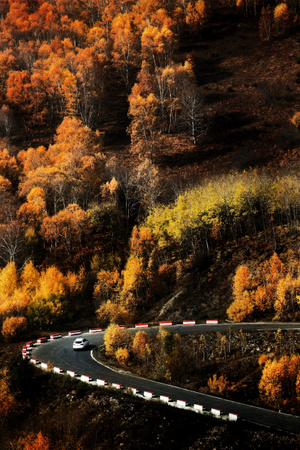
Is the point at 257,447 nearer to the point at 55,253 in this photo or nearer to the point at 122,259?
the point at 122,259

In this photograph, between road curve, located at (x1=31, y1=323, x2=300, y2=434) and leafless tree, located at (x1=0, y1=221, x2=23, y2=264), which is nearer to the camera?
road curve, located at (x1=31, y1=323, x2=300, y2=434)

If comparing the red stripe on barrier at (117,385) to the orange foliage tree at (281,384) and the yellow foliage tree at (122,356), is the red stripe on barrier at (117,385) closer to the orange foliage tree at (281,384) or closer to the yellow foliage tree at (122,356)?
the yellow foliage tree at (122,356)

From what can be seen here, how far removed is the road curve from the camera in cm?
2338

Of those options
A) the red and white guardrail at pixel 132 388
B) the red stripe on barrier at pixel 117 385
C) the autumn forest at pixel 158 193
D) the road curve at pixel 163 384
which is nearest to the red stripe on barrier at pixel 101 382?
the red and white guardrail at pixel 132 388

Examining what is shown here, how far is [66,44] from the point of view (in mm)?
121812

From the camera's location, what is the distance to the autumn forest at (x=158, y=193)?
4097 centimetres

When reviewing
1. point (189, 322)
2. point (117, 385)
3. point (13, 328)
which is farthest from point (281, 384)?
point (13, 328)

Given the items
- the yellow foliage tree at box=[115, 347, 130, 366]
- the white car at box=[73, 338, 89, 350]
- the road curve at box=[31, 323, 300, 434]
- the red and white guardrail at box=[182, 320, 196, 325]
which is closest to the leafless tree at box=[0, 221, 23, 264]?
the road curve at box=[31, 323, 300, 434]

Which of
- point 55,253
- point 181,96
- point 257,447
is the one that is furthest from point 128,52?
point 257,447

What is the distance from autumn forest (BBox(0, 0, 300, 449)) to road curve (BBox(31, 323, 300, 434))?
4.59 ft

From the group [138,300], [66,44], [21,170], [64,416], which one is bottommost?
[64,416]

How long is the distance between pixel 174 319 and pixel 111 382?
15118 mm

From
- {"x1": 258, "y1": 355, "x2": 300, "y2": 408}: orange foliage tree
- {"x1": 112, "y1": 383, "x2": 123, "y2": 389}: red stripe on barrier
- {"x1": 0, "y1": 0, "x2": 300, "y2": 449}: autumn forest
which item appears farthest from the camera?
{"x1": 0, "y1": 0, "x2": 300, "y2": 449}: autumn forest

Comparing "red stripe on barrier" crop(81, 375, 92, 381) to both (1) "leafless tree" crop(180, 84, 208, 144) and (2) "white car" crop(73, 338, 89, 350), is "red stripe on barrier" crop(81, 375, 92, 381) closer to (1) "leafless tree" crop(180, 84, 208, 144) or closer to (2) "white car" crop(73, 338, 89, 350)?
(2) "white car" crop(73, 338, 89, 350)
